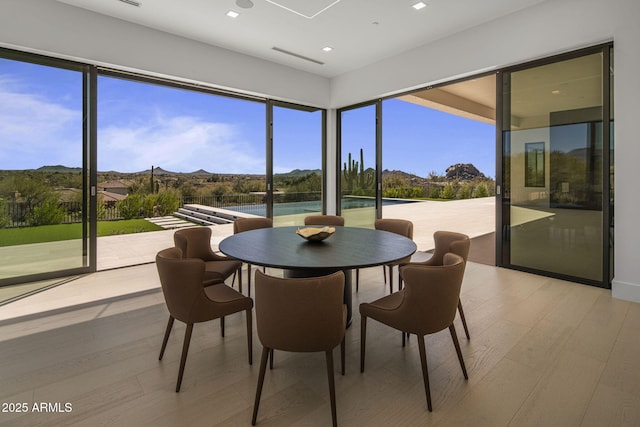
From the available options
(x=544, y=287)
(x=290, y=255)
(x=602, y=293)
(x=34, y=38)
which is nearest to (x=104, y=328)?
(x=290, y=255)

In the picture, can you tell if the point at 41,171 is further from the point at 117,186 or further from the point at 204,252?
the point at 204,252

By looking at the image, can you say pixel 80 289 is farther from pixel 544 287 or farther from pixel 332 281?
pixel 544 287

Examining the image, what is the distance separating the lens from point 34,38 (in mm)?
3766

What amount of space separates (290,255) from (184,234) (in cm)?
143

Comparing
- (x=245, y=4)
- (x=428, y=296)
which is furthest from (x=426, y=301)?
(x=245, y=4)

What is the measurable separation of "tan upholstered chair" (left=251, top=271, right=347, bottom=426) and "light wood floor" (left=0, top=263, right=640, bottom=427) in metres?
0.37

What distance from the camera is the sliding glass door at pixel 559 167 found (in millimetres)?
3760

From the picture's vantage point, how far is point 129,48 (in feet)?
14.4

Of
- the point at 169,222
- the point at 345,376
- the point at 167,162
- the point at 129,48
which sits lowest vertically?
the point at 345,376

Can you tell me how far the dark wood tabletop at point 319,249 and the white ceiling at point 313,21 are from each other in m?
2.87

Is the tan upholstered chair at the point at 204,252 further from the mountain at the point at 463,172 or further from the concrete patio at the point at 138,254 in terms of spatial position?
the mountain at the point at 463,172

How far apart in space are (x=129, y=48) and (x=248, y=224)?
2.92 metres

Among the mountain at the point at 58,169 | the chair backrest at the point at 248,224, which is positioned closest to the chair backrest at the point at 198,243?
the chair backrest at the point at 248,224

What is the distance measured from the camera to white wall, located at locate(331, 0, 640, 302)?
3.38 metres
